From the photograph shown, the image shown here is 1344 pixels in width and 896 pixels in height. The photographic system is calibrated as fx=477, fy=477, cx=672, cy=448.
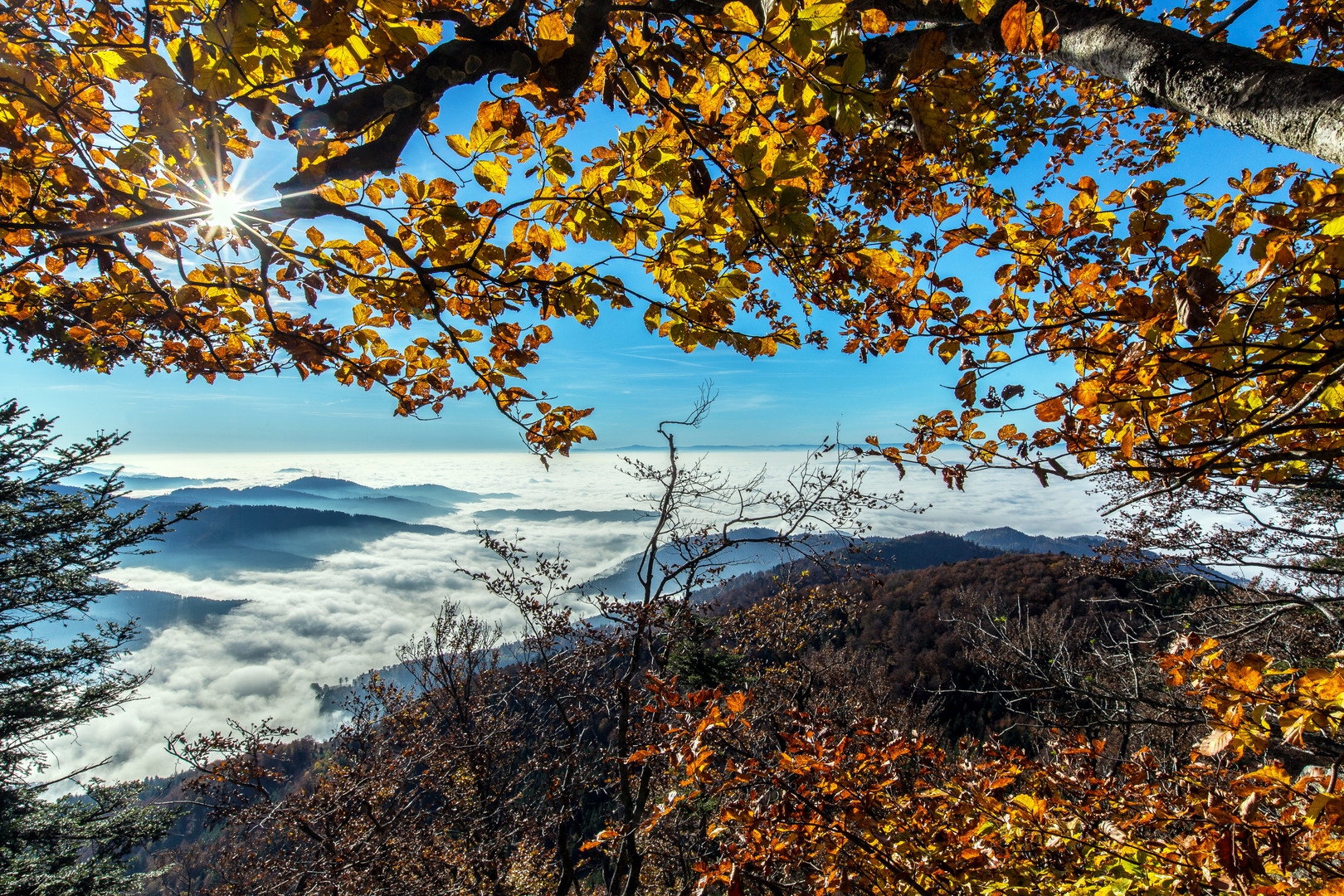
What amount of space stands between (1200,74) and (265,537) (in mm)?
265529

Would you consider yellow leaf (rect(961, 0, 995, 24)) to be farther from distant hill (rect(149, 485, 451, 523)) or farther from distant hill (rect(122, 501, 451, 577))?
distant hill (rect(149, 485, 451, 523))

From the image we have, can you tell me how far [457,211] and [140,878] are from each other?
2267 centimetres

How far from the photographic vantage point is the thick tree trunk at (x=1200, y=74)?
1.13 metres

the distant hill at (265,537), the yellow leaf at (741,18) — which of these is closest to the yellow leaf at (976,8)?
the yellow leaf at (741,18)

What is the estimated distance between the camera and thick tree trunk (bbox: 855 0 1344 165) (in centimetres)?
113

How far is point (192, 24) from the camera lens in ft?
4.97

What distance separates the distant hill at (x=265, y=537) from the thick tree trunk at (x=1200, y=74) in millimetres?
191540

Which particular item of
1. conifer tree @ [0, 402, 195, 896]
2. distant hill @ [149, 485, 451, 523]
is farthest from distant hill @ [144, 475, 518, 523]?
conifer tree @ [0, 402, 195, 896]

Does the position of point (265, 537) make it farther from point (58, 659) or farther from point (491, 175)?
point (491, 175)

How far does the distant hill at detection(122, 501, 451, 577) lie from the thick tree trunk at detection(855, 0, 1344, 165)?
628 feet

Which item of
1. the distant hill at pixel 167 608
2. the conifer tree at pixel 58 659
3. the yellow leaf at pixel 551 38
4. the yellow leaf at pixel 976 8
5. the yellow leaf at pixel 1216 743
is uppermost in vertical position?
the yellow leaf at pixel 551 38

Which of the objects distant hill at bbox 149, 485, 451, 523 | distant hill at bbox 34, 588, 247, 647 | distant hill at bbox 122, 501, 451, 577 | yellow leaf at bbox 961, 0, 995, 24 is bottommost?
distant hill at bbox 34, 588, 247, 647

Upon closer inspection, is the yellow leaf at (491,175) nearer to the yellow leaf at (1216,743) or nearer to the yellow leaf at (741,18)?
the yellow leaf at (741,18)

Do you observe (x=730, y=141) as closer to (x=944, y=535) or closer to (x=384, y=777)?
(x=384, y=777)
